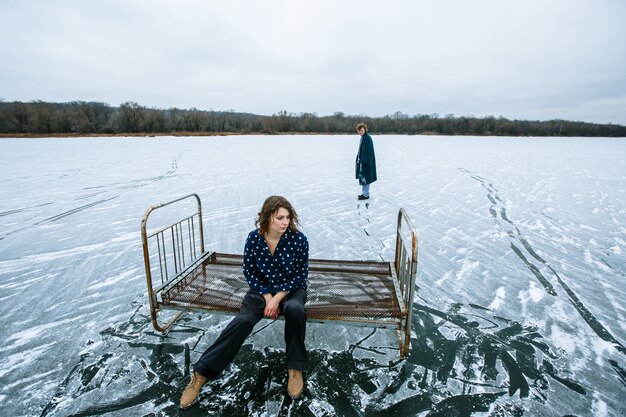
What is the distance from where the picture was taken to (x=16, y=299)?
3.99 m

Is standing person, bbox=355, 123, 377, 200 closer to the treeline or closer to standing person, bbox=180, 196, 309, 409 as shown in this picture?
standing person, bbox=180, 196, 309, 409

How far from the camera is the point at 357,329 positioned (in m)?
3.51

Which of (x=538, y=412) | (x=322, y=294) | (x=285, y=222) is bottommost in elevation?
(x=538, y=412)

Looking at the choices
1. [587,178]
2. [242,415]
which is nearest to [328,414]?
[242,415]

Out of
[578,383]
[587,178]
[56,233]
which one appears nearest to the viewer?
[578,383]

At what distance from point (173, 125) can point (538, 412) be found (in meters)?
57.7

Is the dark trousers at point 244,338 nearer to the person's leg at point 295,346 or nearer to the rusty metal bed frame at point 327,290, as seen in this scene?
the person's leg at point 295,346

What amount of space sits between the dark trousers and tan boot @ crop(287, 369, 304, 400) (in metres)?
0.07

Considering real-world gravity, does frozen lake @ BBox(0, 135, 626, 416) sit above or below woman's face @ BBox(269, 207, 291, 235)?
below

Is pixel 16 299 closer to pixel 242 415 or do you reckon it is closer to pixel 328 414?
pixel 242 415

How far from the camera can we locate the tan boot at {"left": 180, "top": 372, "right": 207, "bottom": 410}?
252cm

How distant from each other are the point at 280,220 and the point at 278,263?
41 cm

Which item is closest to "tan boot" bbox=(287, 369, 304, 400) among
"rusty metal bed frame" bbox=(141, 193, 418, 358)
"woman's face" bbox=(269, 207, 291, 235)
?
"rusty metal bed frame" bbox=(141, 193, 418, 358)

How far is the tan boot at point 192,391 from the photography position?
252 centimetres
